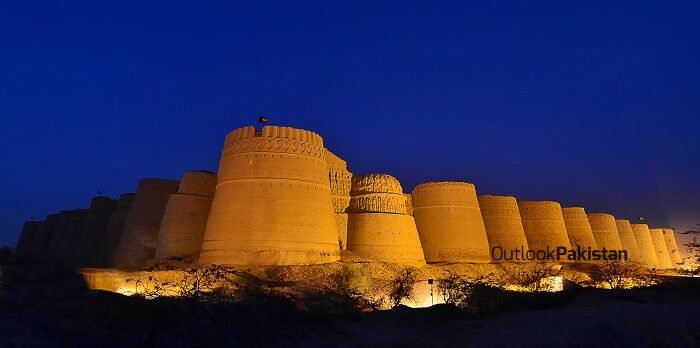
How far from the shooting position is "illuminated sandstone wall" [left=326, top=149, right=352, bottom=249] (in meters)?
18.0

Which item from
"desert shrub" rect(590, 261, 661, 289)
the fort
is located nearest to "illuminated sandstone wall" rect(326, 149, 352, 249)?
the fort

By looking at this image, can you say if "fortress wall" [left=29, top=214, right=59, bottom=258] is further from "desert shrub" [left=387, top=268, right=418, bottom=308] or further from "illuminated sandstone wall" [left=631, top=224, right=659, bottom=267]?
"illuminated sandstone wall" [left=631, top=224, right=659, bottom=267]

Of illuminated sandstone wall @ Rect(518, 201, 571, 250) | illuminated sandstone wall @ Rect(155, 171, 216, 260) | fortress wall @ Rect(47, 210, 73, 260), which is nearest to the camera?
illuminated sandstone wall @ Rect(155, 171, 216, 260)

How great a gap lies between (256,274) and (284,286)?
1.11 meters

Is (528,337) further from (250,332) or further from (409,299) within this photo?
(409,299)

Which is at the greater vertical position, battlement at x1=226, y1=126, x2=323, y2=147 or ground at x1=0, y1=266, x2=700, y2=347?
battlement at x1=226, y1=126, x2=323, y2=147

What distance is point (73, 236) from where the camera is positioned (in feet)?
88.2

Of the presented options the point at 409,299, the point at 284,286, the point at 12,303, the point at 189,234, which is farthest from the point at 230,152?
the point at 12,303

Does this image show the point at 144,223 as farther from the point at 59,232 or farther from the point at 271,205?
the point at 59,232

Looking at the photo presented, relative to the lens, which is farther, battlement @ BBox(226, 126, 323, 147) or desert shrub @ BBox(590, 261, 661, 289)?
desert shrub @ BBox(590, 261, 661, 289)

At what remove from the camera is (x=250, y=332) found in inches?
309

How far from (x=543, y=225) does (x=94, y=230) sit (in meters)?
22.6

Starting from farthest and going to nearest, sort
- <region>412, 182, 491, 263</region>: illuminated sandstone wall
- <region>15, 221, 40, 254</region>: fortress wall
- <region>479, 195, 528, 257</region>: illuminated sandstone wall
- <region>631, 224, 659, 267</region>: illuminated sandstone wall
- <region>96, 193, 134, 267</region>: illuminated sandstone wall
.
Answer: <region>631, 224, 659, 267</region>: illuminated sandstone wall < <region>15, 221, 40, 254</region>: fortress wall < <region>479, 195, 528, 257</region>: illuminated sandstone wall < <region>96, 193, 134, 267</region>: illuminated sandstone wall < <region>412, 182, 491, 263</region>: illuminated sandstone wall

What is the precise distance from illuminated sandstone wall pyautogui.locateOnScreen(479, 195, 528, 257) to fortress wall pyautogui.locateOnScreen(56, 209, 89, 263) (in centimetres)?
2036
